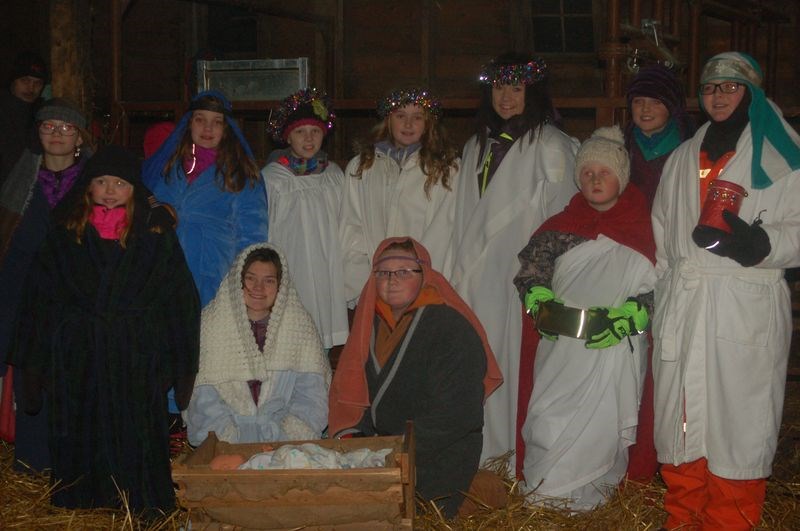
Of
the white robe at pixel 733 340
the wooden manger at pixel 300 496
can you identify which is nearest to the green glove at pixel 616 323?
the white robe at pixel 733 340

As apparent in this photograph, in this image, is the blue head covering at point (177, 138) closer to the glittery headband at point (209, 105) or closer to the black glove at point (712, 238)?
the glittery headband at point (209, 105)

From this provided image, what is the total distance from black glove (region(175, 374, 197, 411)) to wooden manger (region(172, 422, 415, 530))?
2.30 feet

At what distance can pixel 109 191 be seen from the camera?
4.25 meters

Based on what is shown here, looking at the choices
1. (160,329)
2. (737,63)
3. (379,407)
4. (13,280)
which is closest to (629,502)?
(379,407)

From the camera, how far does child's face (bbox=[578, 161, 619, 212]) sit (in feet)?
14.0

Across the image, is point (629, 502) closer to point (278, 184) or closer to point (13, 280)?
point (278, 184)

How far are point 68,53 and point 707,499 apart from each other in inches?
180

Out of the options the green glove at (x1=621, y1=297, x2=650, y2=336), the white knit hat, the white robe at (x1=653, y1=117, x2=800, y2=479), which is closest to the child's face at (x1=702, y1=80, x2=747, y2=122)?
the white robe at (x1=653, y1=117, x2=800, y2=479)

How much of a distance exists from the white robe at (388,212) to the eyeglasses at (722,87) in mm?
1582

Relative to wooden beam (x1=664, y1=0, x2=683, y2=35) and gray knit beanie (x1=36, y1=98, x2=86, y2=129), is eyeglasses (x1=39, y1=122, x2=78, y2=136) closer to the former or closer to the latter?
gray knit beanie (x1=36, y1=98, x2=86, y2=129)

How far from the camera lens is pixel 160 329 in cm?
426

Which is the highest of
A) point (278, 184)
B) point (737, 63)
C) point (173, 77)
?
point (173, 77)

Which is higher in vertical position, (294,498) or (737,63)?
(737,63)

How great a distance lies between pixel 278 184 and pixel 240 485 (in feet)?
7.07
